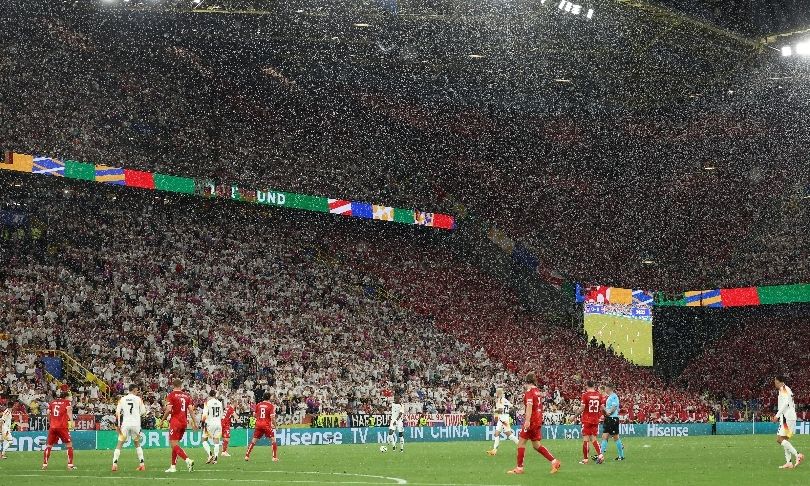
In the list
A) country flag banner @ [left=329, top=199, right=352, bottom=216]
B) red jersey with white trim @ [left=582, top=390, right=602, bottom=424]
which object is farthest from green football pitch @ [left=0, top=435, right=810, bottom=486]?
country flag banner @ [left=329, top=199, right=352, bottom=216]

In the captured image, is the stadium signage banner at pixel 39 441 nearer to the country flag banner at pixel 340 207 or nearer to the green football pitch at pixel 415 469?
the green football pitch at pixel 415 469

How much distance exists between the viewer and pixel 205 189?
5709 cm

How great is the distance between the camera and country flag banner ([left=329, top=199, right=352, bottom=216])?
208ft

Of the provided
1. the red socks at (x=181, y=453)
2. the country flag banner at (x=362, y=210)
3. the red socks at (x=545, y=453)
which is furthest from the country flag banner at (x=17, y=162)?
the red socks at (x=545, y=453)

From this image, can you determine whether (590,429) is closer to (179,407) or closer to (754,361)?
(179,407)

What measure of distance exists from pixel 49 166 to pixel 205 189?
9207mm

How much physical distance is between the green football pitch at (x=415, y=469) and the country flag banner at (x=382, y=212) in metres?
27.9

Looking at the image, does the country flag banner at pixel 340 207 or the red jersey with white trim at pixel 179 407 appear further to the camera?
the country flag banner at pixel 340 207

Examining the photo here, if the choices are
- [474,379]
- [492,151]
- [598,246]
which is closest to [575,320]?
[598,246]

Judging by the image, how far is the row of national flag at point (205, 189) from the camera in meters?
49.8

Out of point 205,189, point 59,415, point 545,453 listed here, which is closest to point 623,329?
point 205,189

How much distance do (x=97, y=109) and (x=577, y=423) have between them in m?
30.3

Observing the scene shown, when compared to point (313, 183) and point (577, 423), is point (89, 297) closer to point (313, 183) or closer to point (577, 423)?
point (313, 183)

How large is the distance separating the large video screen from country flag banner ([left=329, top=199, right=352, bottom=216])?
2012 centimetres
